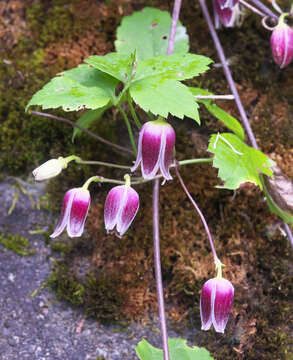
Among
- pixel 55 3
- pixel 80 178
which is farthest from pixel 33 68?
pixel 80 178

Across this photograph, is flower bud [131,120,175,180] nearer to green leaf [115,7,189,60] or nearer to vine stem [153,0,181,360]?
vine stem [153,0,181,360]

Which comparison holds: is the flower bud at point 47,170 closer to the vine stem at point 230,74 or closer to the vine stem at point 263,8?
the vine stem at point 230,74

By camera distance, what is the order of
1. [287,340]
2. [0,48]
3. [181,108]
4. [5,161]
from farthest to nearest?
[0,48] < [5,161] < [287,340] < [181,108]

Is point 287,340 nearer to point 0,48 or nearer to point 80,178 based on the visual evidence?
point 80,178

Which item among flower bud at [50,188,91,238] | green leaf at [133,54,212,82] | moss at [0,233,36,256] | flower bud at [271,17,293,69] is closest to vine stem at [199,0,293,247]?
flower bud at [271,17,293,69]

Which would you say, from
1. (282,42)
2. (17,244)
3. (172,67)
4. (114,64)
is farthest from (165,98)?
(17,244)
